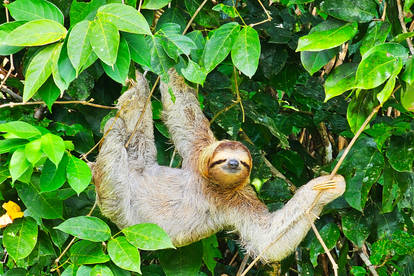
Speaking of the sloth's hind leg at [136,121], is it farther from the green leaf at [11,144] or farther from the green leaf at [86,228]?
the green leaf at [11,144]

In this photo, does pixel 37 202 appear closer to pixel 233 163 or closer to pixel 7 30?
pixel 7 30

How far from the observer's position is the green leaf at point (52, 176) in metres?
4.25

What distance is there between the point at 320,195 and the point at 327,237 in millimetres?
855

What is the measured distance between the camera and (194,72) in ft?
16.0

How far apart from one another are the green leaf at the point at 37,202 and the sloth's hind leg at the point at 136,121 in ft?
3.51

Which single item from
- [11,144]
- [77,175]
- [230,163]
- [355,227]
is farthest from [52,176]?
[355,227]

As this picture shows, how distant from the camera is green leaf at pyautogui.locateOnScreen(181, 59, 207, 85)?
15.9 feet

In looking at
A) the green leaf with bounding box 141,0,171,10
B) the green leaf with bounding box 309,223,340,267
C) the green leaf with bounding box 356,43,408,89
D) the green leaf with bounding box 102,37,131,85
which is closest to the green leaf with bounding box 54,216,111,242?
the green leaf with bounding box 102,37,131,85

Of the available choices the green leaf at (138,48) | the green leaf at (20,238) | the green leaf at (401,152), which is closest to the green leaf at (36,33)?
the green leaf at (138,48)

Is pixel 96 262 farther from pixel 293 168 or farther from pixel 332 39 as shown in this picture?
pixel 293 168

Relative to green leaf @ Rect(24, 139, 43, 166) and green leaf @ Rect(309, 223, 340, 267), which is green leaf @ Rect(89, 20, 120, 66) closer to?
green leaf @ Rect(24, 139, 43, 166)

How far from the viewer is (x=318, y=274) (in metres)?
7.34

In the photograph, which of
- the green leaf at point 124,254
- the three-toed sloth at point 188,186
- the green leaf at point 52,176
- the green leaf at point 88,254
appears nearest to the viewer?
the green leaf at point 52,176

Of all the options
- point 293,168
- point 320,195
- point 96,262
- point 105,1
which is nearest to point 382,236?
point 320,195
